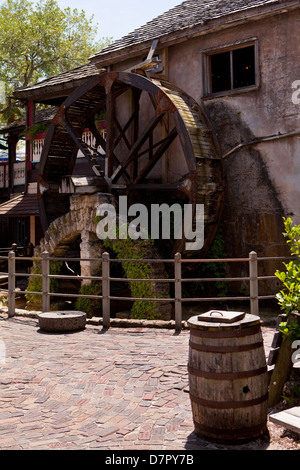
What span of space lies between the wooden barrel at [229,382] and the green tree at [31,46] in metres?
22.5

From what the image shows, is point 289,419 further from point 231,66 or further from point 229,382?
point 231,66

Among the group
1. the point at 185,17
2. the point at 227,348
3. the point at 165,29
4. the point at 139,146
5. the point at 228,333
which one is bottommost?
the point at 227,348

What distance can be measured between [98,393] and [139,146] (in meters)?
7.69

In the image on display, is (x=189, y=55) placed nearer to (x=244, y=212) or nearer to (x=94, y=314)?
(x=244, y=212)

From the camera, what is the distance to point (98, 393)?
4.69m

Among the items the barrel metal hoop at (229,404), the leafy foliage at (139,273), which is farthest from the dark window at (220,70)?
the barrel metal hoop at (229,404)

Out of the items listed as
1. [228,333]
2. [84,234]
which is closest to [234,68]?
[84,234]

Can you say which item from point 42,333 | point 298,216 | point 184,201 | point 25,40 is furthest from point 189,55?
point 25,40

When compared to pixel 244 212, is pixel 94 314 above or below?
below

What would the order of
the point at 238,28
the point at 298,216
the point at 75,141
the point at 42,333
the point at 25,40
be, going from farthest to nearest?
1. the point at 25,40
2. the point at 75,141
3. the point at 238,28
4. the point at 298,216
5. the point at 42,333

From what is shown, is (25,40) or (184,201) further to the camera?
(25,40)

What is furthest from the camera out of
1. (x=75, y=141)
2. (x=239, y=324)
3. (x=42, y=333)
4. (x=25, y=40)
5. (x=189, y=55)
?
(x=25, y=40)

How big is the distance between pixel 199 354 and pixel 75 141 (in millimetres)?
9677

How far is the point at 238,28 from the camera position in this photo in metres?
10.4
